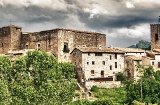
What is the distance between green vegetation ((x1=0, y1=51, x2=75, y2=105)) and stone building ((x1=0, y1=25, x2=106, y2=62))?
58.4ft

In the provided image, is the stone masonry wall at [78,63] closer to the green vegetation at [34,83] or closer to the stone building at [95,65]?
the stone building at [95,65]

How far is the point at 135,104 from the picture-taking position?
52062mm

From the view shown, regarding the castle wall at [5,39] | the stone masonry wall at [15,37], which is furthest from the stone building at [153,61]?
the castle wall at [5,39]

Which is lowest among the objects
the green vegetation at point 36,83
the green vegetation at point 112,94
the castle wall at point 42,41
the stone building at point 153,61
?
the green vegetation at point 112,94

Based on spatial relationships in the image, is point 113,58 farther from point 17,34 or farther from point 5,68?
point 5,68

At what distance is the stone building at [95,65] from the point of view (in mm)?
65250

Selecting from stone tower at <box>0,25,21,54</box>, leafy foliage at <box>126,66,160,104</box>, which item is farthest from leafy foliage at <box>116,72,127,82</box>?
stone tower at <box>0,25,21,54</box>

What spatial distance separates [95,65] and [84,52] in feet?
9.41

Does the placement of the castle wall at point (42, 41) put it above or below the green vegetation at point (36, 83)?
above

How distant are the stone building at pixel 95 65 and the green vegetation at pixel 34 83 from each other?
14.6 m

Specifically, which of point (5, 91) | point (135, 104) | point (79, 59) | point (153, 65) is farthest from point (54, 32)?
point (5, 91)

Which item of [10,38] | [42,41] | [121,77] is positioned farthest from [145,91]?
[10,38]

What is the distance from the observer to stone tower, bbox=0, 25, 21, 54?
72625mm

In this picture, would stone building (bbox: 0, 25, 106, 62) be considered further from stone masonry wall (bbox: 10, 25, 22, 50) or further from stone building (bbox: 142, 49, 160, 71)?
stone building (bbox: 142, 49, 160, 71)
